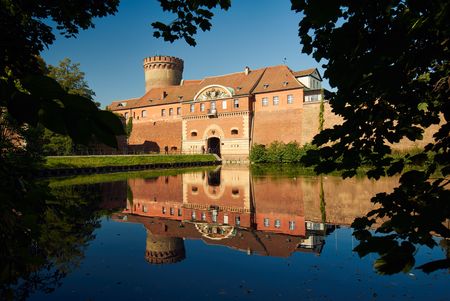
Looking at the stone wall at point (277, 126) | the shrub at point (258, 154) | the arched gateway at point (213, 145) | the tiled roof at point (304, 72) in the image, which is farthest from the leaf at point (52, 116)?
the arched gateway at point (213, 145)

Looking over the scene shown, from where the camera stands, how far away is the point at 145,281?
5.01 meters

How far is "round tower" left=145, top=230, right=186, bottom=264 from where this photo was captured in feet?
19.9

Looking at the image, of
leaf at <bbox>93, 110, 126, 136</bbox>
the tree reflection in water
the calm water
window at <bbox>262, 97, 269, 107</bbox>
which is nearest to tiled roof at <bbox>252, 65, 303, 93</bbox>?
window at <bbox>262, 97, 269, 107</bbox>

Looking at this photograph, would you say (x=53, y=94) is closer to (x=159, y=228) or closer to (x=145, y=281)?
(x=145, y=281)

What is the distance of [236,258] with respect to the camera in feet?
19.9

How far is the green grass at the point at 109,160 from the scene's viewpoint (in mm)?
22883

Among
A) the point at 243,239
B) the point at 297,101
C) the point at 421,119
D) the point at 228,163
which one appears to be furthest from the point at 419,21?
the point at 228,163

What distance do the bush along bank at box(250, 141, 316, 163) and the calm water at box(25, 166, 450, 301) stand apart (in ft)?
72.6

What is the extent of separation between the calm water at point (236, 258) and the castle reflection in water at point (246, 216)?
1.2 inches

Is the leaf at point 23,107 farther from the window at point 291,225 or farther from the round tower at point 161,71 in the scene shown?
the round tower at point 161,71

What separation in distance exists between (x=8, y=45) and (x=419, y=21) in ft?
7.65

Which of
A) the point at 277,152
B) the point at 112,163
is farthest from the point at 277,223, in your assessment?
the point at 277,152

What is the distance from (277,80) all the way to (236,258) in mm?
33469

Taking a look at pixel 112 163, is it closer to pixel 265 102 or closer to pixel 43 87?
pixel 265 102
